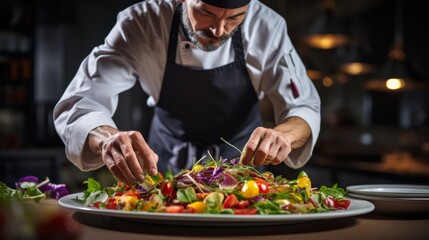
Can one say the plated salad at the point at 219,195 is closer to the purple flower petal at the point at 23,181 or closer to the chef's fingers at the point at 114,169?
the chef's fingers at the point at 114,169

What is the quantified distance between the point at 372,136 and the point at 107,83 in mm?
6234

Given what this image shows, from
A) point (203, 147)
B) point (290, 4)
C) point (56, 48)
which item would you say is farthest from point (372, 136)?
point (203, 147)

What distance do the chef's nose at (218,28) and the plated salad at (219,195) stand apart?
1.65 feet

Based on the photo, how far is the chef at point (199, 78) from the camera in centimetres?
186

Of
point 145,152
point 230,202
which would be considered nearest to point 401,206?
point 230,202

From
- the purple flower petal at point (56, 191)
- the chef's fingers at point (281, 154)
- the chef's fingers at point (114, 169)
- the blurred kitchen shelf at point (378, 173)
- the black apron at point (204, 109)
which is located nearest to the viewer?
the chef's fingers at point (114, 169)

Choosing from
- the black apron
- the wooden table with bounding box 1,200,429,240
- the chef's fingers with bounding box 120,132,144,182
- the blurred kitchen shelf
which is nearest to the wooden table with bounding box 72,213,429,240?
the wooden table with bounding box 1,200,429,240

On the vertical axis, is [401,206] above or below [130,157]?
below

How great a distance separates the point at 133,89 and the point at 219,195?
15.0 feet

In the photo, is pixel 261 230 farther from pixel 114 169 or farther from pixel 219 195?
pixel 114 169

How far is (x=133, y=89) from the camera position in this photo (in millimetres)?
5633

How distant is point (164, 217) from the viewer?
3.44ft

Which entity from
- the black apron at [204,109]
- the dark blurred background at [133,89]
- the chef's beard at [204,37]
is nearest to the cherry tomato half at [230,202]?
the chef's beard at [204,37]

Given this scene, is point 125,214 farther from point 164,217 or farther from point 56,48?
point 56,48
